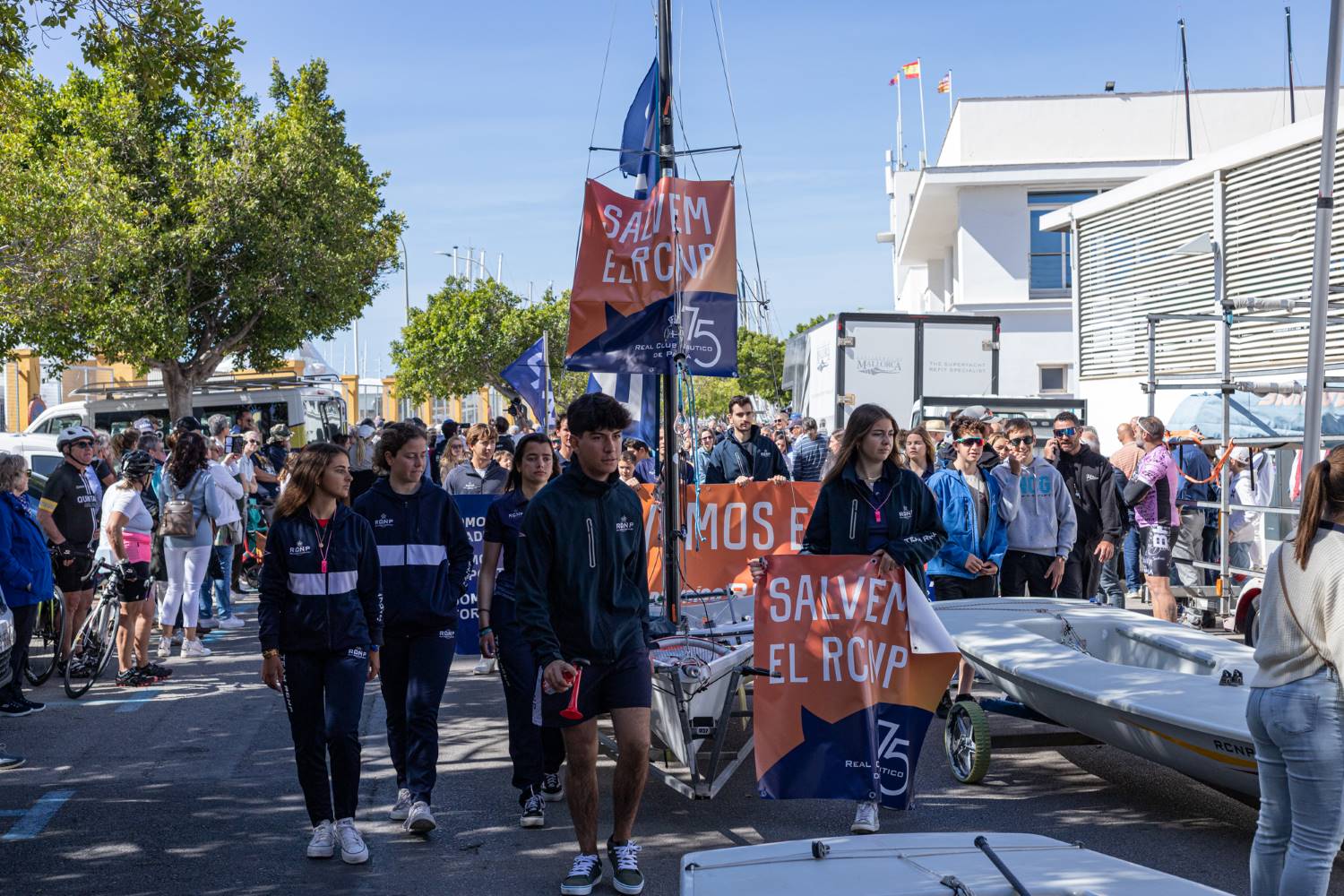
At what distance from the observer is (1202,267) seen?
17.5 m

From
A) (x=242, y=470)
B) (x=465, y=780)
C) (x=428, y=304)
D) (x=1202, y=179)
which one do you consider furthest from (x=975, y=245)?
(x=428, y=304)

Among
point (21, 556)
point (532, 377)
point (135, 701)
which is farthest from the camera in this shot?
point (532, 377)

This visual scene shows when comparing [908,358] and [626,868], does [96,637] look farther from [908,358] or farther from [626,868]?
[908,358]

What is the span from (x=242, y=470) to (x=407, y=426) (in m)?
9.55

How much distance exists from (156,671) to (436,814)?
479cm

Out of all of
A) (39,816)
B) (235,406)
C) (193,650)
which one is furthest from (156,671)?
(235,406)

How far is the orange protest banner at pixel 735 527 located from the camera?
33.2 feet

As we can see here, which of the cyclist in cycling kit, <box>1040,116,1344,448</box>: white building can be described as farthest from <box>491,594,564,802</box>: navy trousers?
<box>1040,116,1344,448</box>: white building

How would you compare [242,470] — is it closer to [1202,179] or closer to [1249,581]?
[1249,581]

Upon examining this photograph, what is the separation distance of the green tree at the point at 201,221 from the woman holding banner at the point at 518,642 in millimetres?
19451

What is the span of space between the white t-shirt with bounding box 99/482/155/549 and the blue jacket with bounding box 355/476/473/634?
4630mm

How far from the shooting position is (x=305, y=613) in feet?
18.9

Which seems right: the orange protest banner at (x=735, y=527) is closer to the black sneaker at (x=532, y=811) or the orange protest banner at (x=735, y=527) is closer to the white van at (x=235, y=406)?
the black sneaker at (x=532, y=811)

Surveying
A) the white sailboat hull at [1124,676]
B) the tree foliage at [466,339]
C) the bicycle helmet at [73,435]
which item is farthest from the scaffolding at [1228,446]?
the tree foliage at [466,339]
